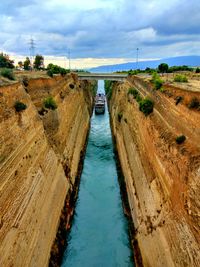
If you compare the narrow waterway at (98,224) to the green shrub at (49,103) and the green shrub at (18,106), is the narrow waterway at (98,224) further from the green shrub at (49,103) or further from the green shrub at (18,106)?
the green shrub at (18,106)

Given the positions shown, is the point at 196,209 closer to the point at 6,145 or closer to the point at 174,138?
the point at 174,138

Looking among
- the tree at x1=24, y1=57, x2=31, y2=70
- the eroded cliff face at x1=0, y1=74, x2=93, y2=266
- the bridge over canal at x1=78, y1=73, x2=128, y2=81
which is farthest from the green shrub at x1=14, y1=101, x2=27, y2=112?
the tree at x1=24, y1=57, x2=31, y2=70

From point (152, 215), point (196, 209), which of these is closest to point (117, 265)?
point (152, 215)

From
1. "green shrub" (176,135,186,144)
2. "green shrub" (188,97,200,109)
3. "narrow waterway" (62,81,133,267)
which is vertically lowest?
"narrow waterway" (62,81,133,267)

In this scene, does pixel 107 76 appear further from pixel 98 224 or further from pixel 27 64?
pixel 98 224

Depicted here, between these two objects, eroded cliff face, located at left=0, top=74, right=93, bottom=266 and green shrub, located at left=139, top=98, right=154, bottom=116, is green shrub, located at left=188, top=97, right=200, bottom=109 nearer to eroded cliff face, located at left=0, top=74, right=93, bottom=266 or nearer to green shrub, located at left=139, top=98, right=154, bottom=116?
green shrub, located at left=139, top=98, right=154, bottom=116

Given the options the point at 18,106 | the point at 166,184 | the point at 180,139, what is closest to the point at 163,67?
the point at 18,106

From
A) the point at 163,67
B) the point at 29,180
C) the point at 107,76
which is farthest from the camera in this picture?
the point at 107,76

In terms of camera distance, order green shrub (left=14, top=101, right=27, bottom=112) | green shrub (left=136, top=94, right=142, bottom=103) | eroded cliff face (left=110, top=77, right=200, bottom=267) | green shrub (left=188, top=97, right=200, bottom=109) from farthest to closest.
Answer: green shrub (left=136, top=94, right=142, bottom=103) → green shrub (left=14, top=101, right=27, bottom=112) → green shrub (left=188, top=97, right=200, bottom=109) → eroded cliff face (left=110, top=77, right=200, bottom=267)
